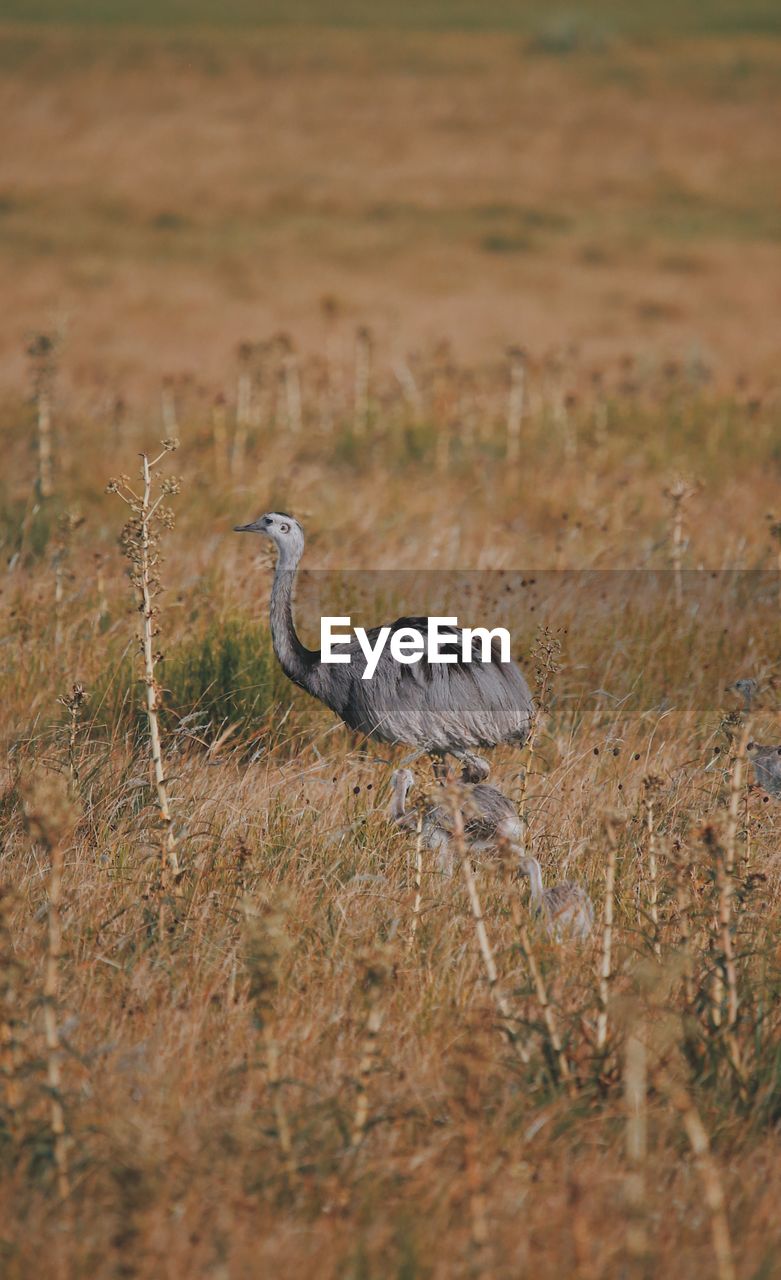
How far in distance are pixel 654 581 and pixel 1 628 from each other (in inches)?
138

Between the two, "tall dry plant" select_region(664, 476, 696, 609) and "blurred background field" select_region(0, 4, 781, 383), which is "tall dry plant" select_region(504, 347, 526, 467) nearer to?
"tall dry plant" select_region(664, 476, 696, 609)

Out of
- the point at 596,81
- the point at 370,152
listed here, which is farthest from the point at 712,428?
the point at 596,81

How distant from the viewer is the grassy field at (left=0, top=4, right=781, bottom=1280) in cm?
289

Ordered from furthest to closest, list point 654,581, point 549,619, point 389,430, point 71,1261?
1. point 389,430
2. point 654,581
3. point 549,619
4. point 71,1261

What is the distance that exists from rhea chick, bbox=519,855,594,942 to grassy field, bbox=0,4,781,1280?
0.07 meters

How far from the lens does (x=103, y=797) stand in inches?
190

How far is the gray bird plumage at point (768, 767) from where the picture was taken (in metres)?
5.29

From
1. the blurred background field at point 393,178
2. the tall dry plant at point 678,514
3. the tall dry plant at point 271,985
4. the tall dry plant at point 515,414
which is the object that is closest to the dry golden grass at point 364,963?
the tall dry plant at point 271,985

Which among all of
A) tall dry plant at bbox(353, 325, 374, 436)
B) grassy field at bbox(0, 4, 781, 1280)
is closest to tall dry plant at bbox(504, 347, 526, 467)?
grassy field at bbox(0, 4, 781, 1280)

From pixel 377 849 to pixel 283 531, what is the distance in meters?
1.69

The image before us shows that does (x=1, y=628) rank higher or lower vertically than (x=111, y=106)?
lower

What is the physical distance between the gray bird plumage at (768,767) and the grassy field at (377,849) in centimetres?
14

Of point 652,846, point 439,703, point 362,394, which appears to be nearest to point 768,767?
point 439,703

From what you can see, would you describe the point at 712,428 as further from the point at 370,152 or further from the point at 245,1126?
the point at 370,152
